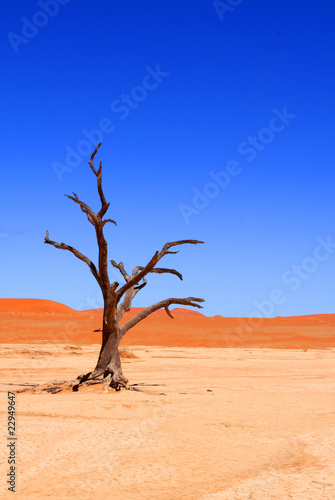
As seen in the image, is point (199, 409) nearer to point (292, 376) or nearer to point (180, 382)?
point (180, 382)

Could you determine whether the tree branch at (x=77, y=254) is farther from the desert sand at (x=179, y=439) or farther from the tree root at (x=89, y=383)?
the desert sand at (x=179, y=439)

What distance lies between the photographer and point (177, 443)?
7113 millimetres

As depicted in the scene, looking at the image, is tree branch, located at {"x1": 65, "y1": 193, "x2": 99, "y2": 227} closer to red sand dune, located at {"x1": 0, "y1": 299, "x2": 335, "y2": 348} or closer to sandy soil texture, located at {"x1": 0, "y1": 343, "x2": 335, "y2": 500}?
sandy soil texture, located at {"x1": 0, "y1": 343, "x2": 335, "y2": 500}

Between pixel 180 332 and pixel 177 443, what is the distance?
37431 millimetres

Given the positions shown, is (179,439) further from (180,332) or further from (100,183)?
(180,332)

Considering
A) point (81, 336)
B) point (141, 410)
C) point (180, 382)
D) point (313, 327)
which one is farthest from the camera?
point (313, 327)

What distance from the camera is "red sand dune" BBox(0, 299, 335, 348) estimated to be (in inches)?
1519

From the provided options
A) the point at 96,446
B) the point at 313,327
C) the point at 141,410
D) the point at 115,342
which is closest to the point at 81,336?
the point at 313,327

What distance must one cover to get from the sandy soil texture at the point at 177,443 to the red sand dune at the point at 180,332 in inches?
1002

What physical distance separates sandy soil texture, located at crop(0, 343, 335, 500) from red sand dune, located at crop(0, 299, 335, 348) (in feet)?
83.5

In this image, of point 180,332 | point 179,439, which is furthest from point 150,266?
point 180,332

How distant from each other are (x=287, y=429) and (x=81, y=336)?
111 ft

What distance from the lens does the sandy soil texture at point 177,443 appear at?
17.1ft

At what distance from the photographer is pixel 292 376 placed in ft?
54.0
